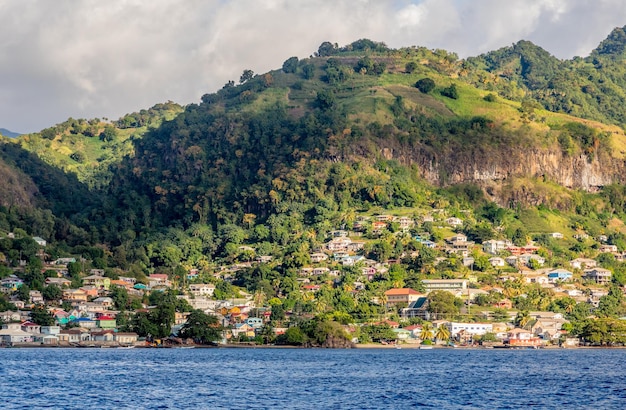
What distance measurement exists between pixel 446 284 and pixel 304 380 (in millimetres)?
81422

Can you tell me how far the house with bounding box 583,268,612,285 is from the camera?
610 ft

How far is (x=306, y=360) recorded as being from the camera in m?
119

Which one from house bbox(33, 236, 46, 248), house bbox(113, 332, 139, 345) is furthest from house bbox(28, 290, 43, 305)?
house bbox(33, 236, 46, 248)

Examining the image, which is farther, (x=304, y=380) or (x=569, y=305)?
(x=569, y=305)

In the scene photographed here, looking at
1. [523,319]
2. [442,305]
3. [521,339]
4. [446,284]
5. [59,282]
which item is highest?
[59,282]

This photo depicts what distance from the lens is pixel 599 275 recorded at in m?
186

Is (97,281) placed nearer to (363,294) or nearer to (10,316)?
(10,316)

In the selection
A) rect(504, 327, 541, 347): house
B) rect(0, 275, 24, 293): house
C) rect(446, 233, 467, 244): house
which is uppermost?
rect(446, 233, 467, 244): house

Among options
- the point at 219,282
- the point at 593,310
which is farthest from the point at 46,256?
the point at 593,310

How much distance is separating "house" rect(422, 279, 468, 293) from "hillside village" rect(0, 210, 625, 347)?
7.2 inches

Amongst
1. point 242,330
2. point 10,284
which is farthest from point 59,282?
point 242,330

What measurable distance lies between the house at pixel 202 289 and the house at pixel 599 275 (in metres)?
59.4

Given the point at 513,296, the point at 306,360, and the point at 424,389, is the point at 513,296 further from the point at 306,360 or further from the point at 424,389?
the point at 424,389

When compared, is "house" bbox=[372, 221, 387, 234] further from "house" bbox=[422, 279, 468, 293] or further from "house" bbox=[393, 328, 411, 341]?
"house" bbox=[393, 328, 411, 341]
